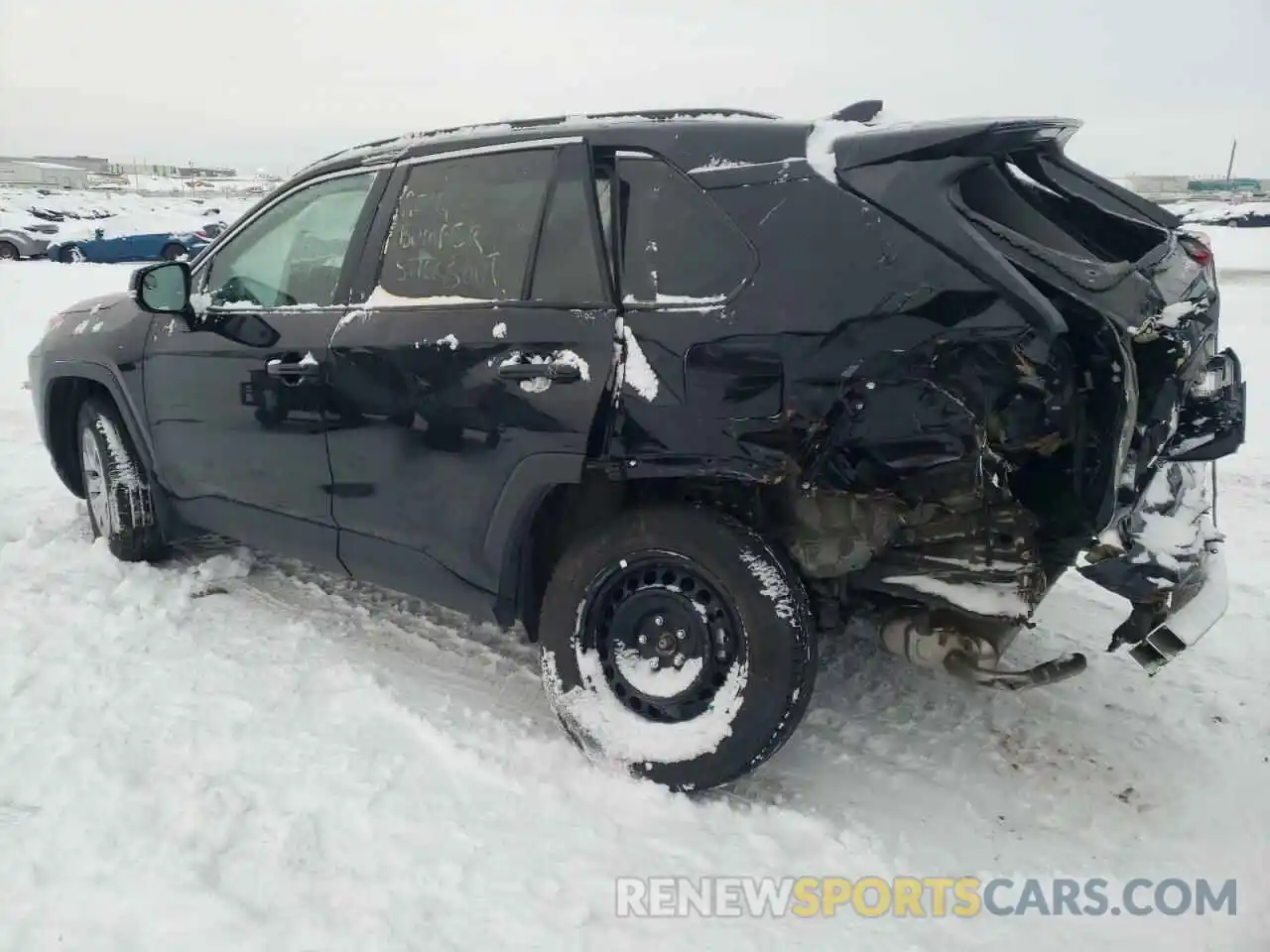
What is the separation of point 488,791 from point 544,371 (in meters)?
1.27

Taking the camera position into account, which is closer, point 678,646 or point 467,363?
point 678,646

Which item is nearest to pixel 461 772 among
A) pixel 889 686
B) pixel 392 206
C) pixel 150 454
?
pixel 889 686

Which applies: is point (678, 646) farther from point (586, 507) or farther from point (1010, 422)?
point (1010, 422)

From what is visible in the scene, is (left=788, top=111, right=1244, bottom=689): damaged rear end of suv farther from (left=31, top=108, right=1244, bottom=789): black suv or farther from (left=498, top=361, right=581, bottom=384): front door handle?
(left=498, top=361, right=581, bottom=384): front door handle

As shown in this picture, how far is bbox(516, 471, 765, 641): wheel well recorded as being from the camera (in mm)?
2715

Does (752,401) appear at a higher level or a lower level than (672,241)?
lower

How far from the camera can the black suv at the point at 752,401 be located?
2.34 m

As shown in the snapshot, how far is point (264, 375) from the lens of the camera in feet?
11.2

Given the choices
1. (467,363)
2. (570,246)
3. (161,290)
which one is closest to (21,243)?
(161,290)

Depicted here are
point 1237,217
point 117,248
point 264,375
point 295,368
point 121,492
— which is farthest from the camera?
point 1237,217

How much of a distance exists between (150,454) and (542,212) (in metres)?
2.29

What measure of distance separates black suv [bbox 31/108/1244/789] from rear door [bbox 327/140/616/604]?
10mm

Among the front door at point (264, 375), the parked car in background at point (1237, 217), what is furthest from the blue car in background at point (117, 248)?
the parked car in background at point (1237, 217)

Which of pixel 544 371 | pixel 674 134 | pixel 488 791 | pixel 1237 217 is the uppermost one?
pixel 674 134
